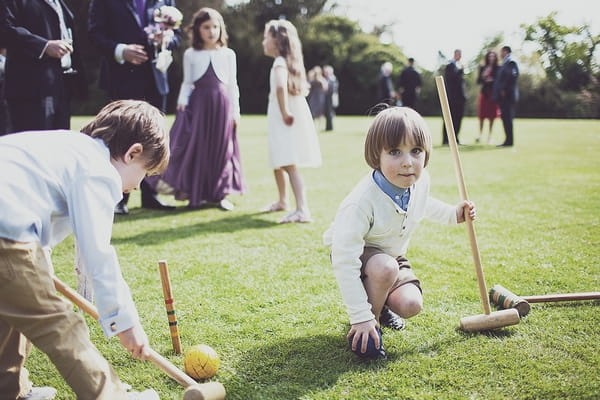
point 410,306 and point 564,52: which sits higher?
point 564,52

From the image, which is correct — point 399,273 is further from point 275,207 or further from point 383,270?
point 275,207

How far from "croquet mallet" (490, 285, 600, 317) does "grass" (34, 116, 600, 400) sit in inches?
2.3

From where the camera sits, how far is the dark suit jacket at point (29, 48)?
4074 mm

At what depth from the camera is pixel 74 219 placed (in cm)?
183

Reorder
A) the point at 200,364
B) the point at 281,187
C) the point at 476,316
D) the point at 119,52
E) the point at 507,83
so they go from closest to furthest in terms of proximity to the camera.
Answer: the point at 200,364, the point at 476,316, the point at 119,52, the point at 281,187, the point at 507,83

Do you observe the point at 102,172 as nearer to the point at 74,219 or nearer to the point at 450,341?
the point at 74,219

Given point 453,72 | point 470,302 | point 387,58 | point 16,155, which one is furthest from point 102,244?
point 387,58

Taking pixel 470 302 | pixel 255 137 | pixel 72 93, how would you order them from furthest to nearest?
pixel 255 137
pixel 72 93
pixel 470 302

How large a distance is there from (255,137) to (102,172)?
13.5m

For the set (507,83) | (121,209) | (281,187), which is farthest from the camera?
(507,83)

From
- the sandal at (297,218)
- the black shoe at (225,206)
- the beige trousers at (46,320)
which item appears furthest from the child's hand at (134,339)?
the black shoe at (225,206)

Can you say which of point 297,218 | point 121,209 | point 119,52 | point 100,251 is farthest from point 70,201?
point 121,209

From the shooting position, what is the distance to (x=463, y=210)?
9.20 feet

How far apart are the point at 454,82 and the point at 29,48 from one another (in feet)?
33.8
